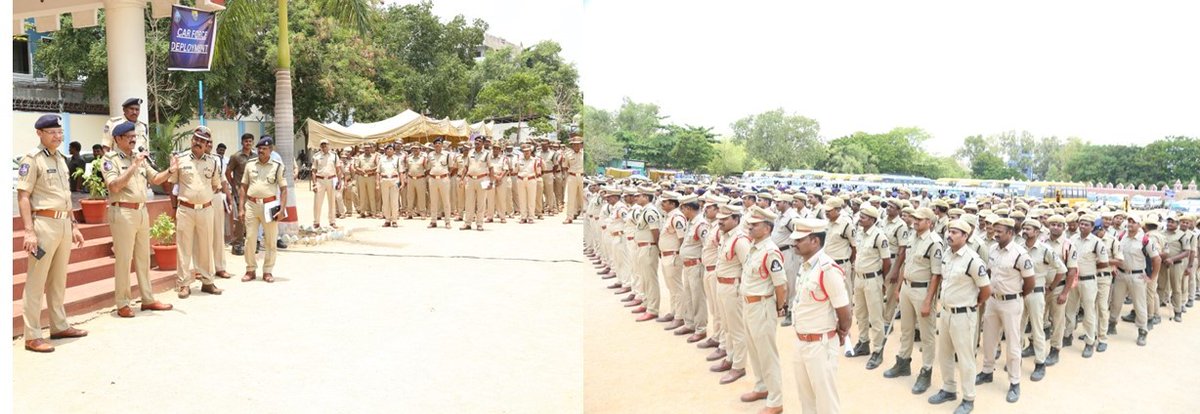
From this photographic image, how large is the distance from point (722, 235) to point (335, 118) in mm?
16603

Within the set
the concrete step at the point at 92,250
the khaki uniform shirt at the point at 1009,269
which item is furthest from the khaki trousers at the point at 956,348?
the concrete step at the point at 92,250

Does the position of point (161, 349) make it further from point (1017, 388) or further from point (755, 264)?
point (1017, 388)

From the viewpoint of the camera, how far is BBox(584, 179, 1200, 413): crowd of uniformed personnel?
3.90m

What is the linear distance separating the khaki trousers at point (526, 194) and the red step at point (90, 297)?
688 centimetres

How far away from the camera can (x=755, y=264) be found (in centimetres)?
414

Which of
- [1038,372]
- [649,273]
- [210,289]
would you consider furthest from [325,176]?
[1038,372]

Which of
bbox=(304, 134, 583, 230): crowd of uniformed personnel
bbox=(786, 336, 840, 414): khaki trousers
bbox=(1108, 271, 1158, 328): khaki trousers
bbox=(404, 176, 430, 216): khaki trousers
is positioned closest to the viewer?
bbox=(786, 336, 840, 414): khaki trousers

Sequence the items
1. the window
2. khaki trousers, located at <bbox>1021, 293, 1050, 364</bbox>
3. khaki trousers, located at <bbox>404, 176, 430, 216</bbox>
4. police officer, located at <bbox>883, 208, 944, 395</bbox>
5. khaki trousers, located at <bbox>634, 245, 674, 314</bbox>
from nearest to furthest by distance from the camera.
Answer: police officer, located at <bbox>883, 208, 944, 395</bbox> → khaki trousers, located at <bbox>1021, 293, 1050, 364</bbox> → khaki trousers, located at <bbox>634, 245, 674, 314</bbox> → khaki trousers, located at <bbox>404, 176, 430, 216</bbox> → the window

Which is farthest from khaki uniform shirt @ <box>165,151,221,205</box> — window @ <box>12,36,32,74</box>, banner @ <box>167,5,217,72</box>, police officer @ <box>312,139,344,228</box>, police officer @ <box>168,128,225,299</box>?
window @ <box>12,36,32,74</box>

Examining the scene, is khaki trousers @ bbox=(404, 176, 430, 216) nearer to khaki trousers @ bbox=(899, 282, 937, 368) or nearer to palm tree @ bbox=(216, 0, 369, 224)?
palm tree @ bbox=(216, 0, 369, 224)

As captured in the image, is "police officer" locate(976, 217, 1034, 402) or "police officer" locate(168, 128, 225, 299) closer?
"police officer" locate(976, 217, 1034, 402)

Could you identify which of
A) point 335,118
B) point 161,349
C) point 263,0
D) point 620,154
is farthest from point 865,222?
point 335,118

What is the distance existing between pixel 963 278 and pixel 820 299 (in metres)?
1.48

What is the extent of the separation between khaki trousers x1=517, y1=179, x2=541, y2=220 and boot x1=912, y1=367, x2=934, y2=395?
371 inches
